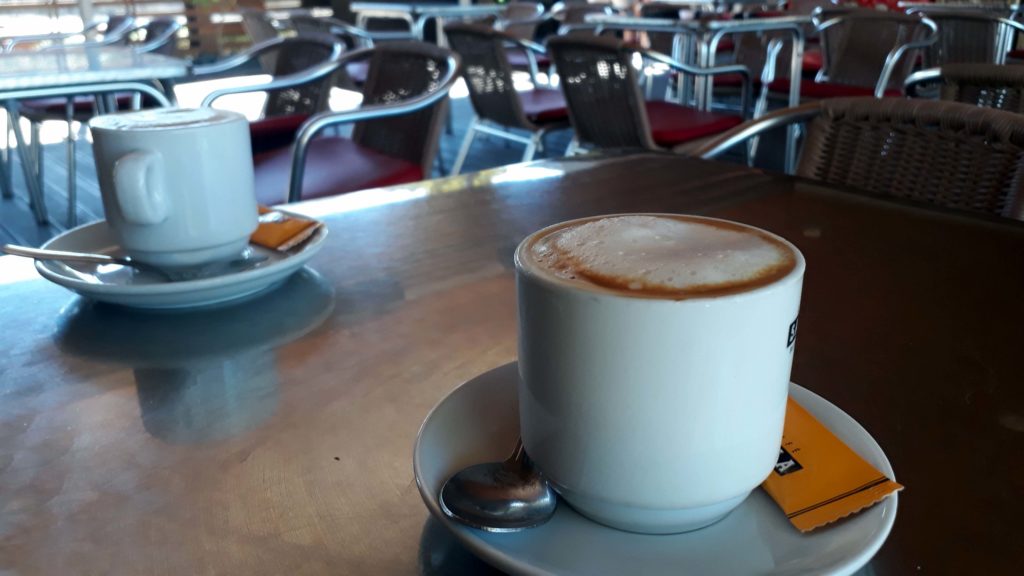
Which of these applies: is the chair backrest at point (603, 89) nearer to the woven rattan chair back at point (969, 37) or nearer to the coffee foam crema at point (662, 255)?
the woven rattan chair back at point (969, 37)

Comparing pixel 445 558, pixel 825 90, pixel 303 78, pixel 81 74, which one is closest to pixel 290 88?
pixel 303 78

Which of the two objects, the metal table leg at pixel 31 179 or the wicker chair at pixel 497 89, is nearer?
the wicker chair at pixel 497 89

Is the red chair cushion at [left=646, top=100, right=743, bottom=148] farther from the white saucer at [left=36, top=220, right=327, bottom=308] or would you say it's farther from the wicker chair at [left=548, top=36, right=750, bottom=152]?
the white saucer at [left=36, top=220, right=327, bottom=308]

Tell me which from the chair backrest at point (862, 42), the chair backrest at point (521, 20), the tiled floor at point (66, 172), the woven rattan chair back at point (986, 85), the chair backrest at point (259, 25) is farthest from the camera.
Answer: the chair backrest at point (521, 20)

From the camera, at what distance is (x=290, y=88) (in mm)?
1761

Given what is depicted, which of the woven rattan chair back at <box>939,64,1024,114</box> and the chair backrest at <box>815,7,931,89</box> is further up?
the woven rattan chair back at <box>939,64,1024,114</box>

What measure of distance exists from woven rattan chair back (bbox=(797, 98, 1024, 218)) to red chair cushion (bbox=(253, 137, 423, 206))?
0.71 meters

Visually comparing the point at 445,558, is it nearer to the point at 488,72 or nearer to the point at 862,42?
the point at 488,72

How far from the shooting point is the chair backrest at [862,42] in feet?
8.60

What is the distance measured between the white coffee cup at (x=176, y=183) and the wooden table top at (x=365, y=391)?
0.05 m

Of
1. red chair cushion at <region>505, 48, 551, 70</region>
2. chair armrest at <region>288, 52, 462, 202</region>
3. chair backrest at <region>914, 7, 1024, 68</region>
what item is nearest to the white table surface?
chair armrest at <region>288, 52, 462, 202</region>

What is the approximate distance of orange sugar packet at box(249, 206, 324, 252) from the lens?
583mm

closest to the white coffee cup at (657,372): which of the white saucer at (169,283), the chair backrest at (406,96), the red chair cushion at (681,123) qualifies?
the white saucer at (169,283)

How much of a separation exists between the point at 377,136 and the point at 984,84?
1.07m
